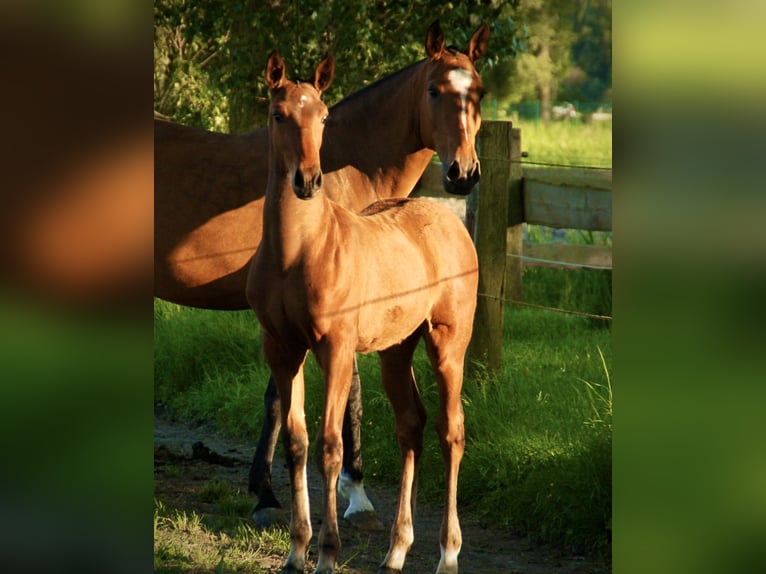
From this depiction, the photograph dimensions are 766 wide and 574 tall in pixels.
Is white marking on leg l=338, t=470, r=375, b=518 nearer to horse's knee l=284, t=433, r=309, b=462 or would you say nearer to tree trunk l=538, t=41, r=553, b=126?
horse's knee l=284, t=433, r=309, b=462

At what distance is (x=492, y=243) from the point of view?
6316 millimetres

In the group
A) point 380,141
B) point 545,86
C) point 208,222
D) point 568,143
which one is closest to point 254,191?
point 208,222

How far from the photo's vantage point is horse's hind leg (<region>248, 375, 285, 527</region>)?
5.25 metres

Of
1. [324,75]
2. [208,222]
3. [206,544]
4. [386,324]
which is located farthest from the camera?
[208,222]

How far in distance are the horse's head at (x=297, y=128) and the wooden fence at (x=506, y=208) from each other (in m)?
2.36

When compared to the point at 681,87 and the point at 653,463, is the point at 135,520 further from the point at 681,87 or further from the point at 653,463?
the point at 681,87

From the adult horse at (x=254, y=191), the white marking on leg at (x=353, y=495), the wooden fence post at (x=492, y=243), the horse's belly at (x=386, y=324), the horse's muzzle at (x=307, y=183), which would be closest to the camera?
the horse's muzzle at (x=307, y=183)

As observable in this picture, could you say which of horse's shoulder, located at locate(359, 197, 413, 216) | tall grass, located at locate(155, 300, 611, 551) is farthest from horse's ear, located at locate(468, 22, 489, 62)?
tall grass, located at locate(155, 300, 611, 551)

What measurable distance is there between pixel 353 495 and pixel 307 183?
2118mm

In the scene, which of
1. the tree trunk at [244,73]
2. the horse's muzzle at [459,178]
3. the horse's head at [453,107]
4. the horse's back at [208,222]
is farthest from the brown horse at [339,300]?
the tree trunk at [244,73]

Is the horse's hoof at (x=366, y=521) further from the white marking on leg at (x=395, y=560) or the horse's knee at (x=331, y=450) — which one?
the horse's knee at (x=331, y=450)

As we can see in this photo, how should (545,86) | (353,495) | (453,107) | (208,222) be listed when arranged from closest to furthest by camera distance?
(453,107), (353,495), (208,222), (545,86)

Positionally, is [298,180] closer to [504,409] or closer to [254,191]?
[254,191]

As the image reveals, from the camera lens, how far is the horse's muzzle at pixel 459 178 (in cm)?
475
